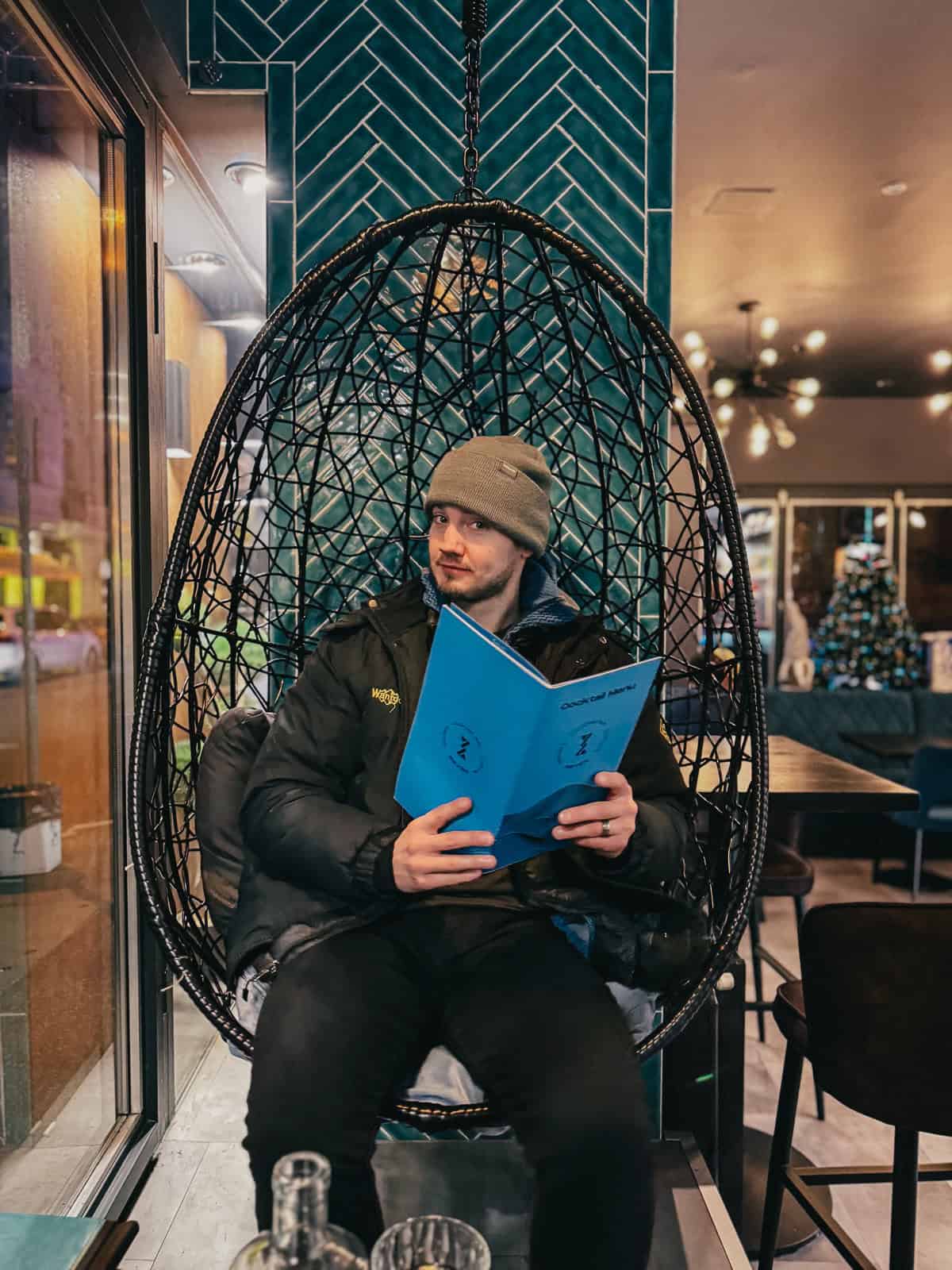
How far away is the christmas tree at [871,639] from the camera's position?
636 cm

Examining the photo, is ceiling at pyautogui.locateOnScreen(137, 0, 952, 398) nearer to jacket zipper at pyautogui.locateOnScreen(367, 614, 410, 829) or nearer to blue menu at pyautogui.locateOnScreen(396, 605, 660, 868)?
jacket zipper at pyautogui.locateOnScreen(367, 614, 410, 829)

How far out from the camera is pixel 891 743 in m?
4.13

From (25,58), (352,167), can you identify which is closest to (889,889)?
(352,167)

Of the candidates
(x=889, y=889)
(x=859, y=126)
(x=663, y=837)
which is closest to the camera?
(x=663, y=837)

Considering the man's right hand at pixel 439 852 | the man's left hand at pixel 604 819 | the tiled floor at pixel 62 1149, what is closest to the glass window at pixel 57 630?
the tiled floor at pixel 62 1149

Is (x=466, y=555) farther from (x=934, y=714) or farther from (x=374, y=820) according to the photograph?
(x=934, y=714)

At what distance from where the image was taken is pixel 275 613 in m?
2.10

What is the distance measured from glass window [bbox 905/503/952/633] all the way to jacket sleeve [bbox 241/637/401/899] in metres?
A: 7.73

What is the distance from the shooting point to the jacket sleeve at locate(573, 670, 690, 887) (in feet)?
4.47

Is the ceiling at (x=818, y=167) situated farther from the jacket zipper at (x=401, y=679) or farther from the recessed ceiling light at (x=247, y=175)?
the jacket zipper at (x=401, y=679)

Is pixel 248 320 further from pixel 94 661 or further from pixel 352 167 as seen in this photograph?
pixel 94 661

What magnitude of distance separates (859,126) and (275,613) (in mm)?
3148

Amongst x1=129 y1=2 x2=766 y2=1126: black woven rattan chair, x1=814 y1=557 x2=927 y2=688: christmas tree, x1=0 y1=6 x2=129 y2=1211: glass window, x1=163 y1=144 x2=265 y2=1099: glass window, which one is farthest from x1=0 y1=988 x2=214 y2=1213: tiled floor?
x1=814 y1=557 x2=927 y2=688: christmas tree

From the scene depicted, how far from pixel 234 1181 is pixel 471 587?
1294mm
